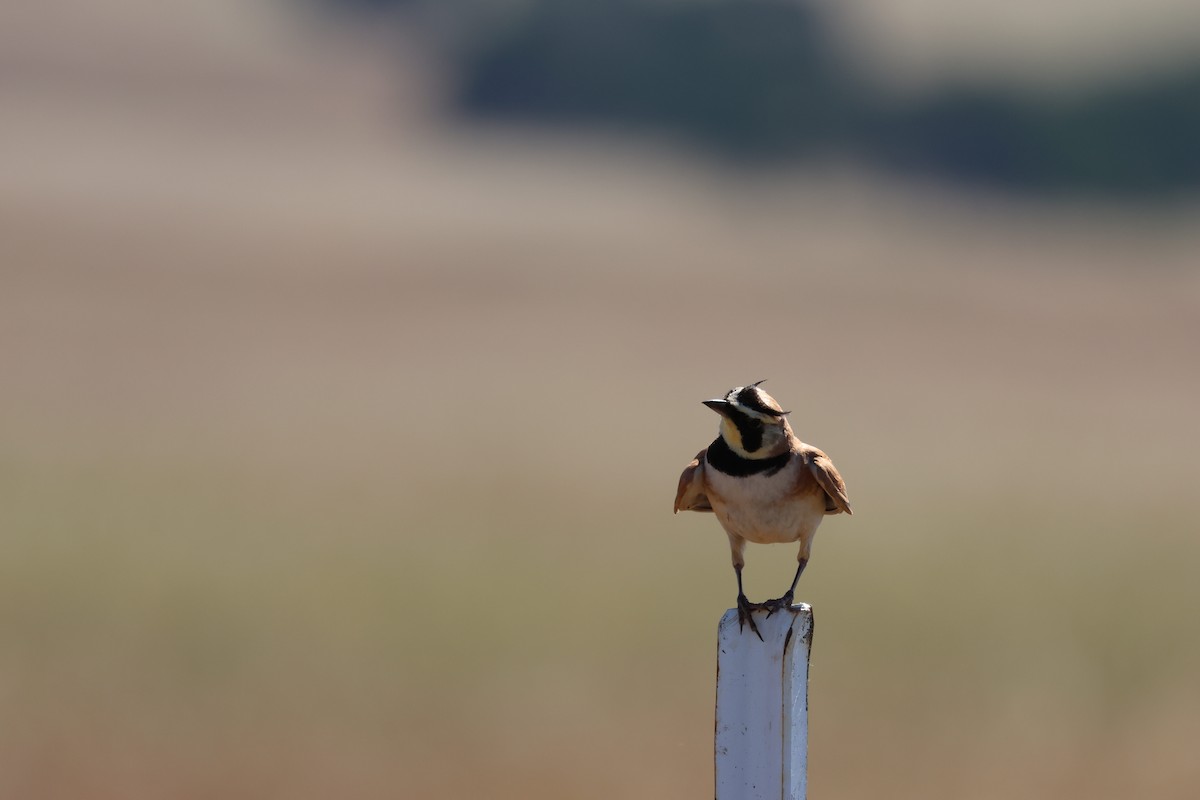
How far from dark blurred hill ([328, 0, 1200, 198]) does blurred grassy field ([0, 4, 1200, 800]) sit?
3171 mm

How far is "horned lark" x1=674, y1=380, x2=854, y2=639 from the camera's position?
17.1ft

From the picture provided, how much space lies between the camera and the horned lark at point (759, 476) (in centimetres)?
522

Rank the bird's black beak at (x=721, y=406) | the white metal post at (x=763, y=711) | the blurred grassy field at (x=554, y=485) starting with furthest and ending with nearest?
the blurred grassy field at (x=554, y=485), the bird's black beak at (x=721, y=406), the white metal post at (x=763, y=711)

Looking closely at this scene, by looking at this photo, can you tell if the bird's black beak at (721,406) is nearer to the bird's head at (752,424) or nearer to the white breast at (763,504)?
the bird's head at (752,424)

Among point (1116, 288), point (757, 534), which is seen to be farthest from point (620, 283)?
point (757, 534)

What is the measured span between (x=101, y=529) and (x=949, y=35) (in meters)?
61.8

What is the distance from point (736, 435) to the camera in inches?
208

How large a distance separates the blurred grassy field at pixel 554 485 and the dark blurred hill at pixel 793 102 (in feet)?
10.4

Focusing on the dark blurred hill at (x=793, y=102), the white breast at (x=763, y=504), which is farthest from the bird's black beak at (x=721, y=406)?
the dark blurred hill at (x=793, y=102)

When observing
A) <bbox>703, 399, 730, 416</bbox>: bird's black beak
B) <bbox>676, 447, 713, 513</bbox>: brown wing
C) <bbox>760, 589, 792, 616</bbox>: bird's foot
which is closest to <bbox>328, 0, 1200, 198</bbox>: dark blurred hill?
<bbox>676, 447, 713, 513</bbox>: brown wing

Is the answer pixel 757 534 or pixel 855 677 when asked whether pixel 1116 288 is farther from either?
pixel 757 534

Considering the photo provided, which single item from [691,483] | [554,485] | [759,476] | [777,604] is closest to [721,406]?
[759,476]

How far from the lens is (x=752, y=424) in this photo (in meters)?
5.25

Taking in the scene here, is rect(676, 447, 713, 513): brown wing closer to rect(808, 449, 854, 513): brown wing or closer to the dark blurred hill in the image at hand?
rect(808, 449, 854, 513): brown wing
